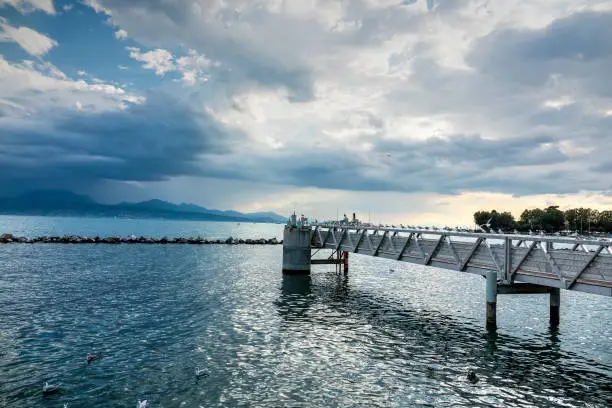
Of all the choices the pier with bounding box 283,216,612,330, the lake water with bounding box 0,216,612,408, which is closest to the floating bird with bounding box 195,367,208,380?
the lake water with bounding box 0,216,612,408

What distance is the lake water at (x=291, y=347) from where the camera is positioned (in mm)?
18891

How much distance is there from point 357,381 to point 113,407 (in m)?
10.9

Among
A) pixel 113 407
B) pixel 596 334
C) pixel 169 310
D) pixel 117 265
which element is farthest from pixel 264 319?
pixel 117 265

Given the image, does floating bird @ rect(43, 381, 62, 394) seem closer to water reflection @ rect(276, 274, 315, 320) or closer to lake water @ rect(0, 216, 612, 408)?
lake water @ rect(0, 216, 612, 408)

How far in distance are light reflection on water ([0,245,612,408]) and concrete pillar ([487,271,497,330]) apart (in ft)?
5.02

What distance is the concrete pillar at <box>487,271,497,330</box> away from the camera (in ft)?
101

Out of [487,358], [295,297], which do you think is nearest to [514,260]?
[487,358]

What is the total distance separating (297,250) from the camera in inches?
2437

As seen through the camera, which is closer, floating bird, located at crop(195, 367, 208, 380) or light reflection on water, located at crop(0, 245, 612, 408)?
light reflection on water, located at crop(0, 245, 612, 408)

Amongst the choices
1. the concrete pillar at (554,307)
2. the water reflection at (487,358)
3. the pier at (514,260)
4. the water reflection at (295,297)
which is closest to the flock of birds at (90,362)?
the water reflection at (487,358)

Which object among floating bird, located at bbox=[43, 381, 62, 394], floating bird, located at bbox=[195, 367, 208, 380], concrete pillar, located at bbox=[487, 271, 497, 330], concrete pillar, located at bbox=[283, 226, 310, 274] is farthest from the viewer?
concrete pillar, located at bbox=[283, 226, 310, 274]

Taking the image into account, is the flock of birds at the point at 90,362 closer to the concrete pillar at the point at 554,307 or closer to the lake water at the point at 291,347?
the lake water at the point at 291,347

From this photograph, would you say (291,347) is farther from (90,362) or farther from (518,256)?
(518,256)

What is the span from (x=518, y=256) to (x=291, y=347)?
1749 cm
